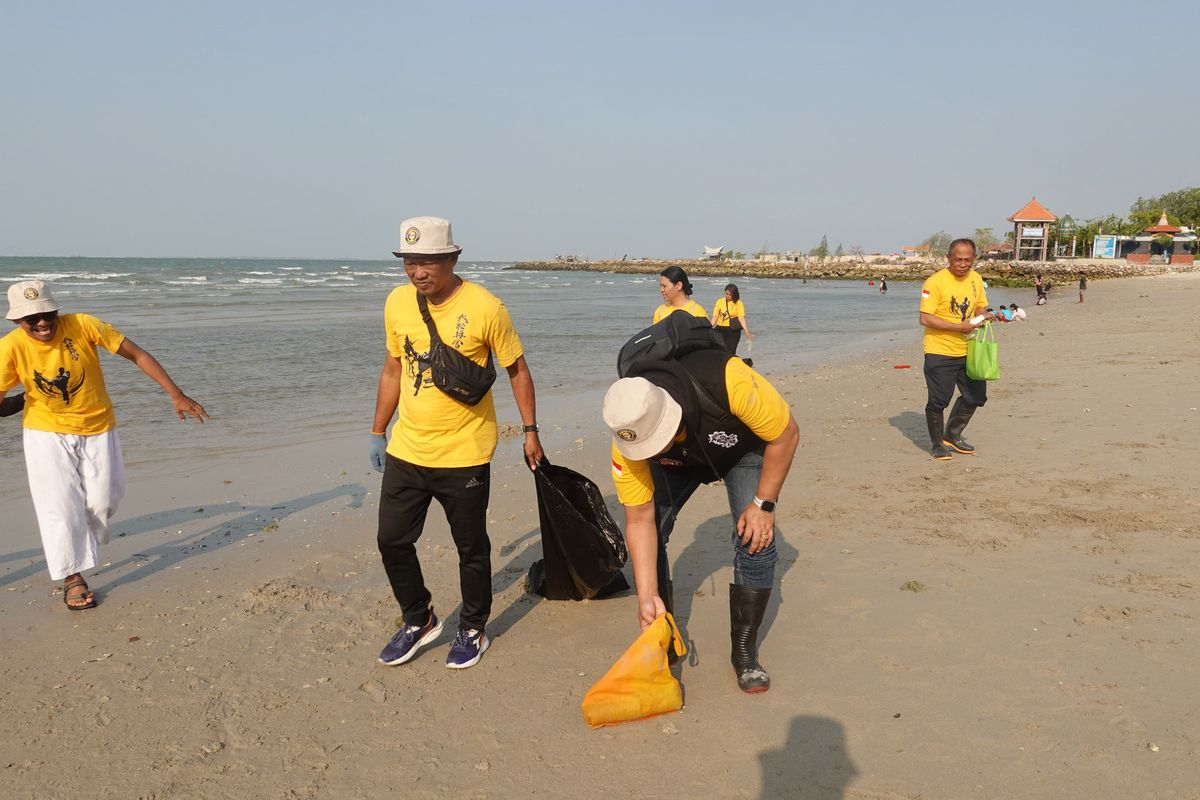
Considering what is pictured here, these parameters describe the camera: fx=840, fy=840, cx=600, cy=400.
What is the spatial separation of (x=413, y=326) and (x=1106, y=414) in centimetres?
747

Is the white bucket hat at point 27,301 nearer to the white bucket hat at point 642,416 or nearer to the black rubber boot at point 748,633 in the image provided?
the white bucket hat at point 642,416

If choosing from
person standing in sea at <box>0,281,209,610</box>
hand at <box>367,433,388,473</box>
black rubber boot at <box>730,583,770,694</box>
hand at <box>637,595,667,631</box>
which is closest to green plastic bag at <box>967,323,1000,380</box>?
black rubber boot at <box>730,583,770,694</box>

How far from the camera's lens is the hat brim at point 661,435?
274cm

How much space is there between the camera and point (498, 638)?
3984 mm

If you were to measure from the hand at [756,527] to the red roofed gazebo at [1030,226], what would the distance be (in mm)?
83304

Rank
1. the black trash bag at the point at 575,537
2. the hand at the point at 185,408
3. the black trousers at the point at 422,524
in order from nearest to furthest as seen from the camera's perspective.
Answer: the black trousers at the point at 422,524, the black trash bag at the point at 575,537, the hand at the point at 185,408

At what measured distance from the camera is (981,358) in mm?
6660

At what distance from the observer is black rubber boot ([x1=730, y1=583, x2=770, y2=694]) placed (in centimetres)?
334

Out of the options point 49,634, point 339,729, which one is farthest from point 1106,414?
point 49,634

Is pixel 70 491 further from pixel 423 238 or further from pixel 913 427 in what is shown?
pixel 913 427

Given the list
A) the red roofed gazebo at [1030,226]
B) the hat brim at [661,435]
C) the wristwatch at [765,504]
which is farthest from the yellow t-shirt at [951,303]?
the red roofed gazebo at [1030,226]

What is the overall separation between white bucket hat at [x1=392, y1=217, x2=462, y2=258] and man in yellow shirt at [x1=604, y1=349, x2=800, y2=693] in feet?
3.33

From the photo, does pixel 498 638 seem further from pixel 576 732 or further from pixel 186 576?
pixel 186 576

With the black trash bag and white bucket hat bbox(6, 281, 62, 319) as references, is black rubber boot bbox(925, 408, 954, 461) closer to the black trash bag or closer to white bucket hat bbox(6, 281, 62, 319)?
the black trash bag
